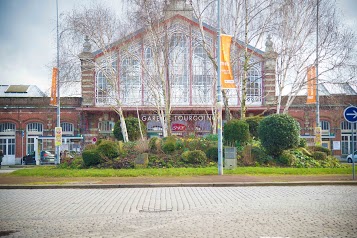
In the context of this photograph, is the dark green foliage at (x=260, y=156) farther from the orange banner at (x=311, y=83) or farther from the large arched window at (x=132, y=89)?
the large arched window at (x=132, y=89)

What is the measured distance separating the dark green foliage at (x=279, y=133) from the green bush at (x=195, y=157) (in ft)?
11.7

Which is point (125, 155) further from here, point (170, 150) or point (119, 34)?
point (119, 34)

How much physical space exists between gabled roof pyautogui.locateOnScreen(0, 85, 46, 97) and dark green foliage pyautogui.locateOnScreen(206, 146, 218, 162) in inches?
1358

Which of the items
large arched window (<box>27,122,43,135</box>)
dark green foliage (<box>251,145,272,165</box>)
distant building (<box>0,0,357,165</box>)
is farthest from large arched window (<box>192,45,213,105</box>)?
dark green foliage (<box>251,145,272,165</box>)

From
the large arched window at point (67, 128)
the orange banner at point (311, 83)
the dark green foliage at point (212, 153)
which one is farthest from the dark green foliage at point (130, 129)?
the large arched window at point (67, 128)

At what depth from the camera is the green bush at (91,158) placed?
24328 mm

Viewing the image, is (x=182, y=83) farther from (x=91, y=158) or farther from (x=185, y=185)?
(x=185, y=185)

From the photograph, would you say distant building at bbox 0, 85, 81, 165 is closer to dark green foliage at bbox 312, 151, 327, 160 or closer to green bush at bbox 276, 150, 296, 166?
green bush at bbox 276, 150, 296, 166

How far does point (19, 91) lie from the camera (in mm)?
54062

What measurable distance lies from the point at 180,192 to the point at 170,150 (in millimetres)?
10897

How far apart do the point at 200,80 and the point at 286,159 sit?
72.1 ft

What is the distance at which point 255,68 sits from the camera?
148 feet

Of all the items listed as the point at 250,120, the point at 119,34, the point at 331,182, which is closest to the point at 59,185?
the point at 331,182

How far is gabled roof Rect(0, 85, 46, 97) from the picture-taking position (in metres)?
53.3
